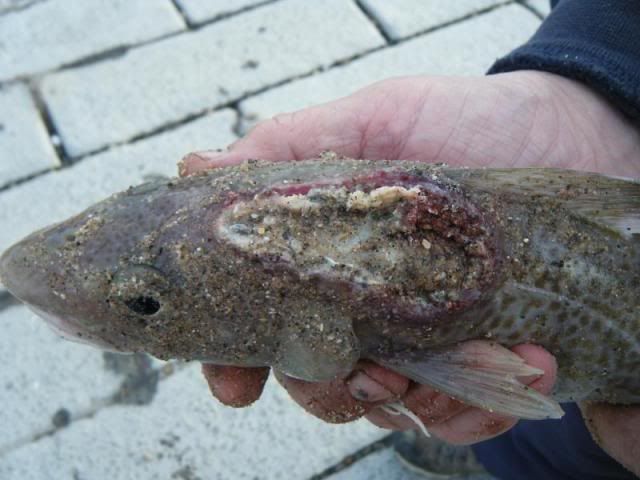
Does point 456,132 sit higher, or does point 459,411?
point 456,132

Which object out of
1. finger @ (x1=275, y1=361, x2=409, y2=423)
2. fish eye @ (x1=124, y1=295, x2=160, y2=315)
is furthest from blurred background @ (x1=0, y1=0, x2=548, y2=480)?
fish eye @ (x1=124, y1=295, x2=160, y2=315)

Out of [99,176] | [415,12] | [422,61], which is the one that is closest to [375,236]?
[99,176]

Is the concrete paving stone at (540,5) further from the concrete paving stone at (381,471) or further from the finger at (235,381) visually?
the finger at (235,381)

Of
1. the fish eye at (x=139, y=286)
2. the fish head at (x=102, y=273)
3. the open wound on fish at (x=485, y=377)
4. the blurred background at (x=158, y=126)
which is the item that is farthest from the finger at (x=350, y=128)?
the blurred background at (x=158, y=126)

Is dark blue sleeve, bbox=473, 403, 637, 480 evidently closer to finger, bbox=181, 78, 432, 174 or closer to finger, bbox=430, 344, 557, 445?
finger, bbox=430, 344, 557, 445

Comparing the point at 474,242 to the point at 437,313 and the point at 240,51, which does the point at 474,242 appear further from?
the point at 240,51

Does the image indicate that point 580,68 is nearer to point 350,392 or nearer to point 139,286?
point 350,392
